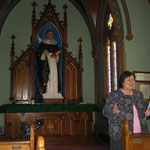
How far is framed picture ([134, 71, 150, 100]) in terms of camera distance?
532cm

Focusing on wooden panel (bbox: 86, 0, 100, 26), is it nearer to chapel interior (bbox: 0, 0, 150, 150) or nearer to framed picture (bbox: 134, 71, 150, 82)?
chapel interior (bbox: 0, 0, 150, 150)

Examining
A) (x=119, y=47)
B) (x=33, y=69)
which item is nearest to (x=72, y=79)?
(x=33, y=69)

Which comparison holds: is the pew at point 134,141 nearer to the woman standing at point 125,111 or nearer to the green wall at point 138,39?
the woman standing at point 125,111

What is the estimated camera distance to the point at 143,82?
5.36 m

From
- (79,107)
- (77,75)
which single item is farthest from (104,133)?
(77,75)

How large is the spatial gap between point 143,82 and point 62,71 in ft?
11.9

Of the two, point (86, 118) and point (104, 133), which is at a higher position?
point (86, 118)

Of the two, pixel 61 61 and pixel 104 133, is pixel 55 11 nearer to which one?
pixel 61 61

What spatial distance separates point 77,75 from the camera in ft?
28.0

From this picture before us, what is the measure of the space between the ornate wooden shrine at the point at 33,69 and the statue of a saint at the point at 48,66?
294 millimetres

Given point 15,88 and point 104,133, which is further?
point 15,88

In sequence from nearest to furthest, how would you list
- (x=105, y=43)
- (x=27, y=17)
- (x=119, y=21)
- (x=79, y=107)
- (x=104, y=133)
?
(x=119, y=21) → (x=79, y=107) → (x=104, y=133) → (x=105, y=43) → (x=27, y=17)

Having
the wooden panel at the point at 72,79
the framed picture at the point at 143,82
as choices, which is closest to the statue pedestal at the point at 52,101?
the wooden panel at the point at 72,79

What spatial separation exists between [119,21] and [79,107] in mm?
2742
